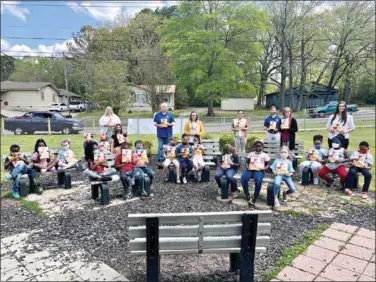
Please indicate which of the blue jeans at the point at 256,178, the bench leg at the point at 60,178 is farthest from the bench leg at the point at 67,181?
the blue jeans at the point at 256,178

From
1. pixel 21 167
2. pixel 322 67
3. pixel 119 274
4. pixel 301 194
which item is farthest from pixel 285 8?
pixel 21 167

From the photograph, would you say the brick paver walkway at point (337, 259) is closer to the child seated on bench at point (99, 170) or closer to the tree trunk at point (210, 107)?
the tree trunk at point (210, 107)

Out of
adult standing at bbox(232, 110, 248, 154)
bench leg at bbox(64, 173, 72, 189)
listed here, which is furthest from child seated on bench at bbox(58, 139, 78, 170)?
adult standing at bbox(232, 110, 248, 154)

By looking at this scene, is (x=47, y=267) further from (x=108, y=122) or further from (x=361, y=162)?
(x=361, y=162)

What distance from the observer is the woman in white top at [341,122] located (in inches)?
197

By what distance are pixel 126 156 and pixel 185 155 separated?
120cm

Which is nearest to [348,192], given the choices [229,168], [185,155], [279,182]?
[279,182]

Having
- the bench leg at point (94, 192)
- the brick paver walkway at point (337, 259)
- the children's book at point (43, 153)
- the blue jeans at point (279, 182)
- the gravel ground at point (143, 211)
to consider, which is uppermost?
the children's book at point (43, 153)

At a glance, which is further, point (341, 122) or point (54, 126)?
point (54, 126)

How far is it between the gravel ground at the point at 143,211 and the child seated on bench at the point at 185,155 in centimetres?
47

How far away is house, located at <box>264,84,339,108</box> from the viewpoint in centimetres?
407

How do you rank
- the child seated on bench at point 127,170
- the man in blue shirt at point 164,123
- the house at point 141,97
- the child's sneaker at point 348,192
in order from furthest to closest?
the house at point 141,97, the man in blue shirt at point 164,123, the child's sneaker at point 348,192, the child seated on bench at point 127,170

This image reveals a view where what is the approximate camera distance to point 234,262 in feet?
8.11

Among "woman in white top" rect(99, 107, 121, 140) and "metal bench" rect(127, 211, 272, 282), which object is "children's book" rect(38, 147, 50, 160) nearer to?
"woman in white top" rect(99, 107, 121, 140)
